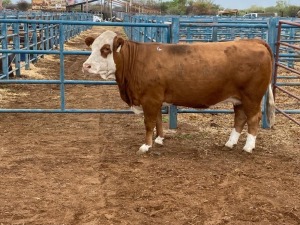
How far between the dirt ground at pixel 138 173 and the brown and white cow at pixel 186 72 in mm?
582

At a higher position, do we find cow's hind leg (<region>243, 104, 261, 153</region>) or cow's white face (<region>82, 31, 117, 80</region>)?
cow's white face (<region>82, 31, 117, 80</region>)

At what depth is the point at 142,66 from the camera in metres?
5.39

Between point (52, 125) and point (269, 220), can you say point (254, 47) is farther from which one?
point (52, 125)

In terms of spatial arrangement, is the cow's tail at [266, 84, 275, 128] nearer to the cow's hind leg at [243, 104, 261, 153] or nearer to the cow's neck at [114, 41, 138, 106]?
the cow's hind leg at [243, 104, 261, 153]

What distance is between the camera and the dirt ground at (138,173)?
3.90 m

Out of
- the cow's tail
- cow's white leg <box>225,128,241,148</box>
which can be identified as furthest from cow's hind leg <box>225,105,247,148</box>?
the cow's tail

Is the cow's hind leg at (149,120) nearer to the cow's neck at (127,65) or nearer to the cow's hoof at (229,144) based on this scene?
the cow's neck at (127,65)

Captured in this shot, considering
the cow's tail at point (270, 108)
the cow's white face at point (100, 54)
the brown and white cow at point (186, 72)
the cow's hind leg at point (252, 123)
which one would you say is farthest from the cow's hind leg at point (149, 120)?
the cow's tail at point (270, 108)

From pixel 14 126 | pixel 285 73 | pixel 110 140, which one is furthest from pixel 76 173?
pixel 285 73

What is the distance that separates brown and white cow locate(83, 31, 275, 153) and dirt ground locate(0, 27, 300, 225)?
58cm

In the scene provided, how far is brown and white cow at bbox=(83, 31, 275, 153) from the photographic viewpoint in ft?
17.6

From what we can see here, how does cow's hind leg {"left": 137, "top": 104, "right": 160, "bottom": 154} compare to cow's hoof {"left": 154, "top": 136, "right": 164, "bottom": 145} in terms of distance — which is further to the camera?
cow's hoof {"left": 154, "top": 136, "right": 164, "bottom": 145}

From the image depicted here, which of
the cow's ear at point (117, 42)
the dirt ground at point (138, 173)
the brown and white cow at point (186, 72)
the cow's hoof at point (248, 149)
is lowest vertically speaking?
the dirt ground at point (138, 173)

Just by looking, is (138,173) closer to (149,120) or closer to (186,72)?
(149,120)
